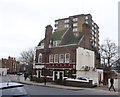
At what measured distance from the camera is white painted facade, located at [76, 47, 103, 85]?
154ft

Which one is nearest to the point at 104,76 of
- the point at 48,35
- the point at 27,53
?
the point at 48,35

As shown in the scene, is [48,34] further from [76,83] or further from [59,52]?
[76,83]

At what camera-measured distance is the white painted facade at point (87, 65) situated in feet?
154

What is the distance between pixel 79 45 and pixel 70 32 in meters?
7.99

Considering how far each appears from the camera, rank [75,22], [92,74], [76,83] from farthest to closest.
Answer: [75,22] < [92,74] < [76,83]

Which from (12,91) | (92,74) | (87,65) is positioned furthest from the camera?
(87,65)

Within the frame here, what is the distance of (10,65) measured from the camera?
142250 millimetres

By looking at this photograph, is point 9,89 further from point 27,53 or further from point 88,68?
point 27,53

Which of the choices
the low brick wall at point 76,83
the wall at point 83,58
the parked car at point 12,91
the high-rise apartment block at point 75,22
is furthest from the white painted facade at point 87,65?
the high-rise apartment block at point 75,22

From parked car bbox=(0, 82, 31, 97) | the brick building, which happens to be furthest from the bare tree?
parked car bbox=(0, 82, 31, 97)

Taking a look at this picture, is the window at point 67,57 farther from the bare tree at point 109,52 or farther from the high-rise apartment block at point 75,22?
the high-rise apartment block at point 75,22

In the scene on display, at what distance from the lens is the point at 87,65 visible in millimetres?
49719

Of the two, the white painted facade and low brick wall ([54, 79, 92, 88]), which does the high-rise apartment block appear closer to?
the white painted facade

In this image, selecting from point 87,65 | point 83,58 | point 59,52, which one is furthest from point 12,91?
point 59,52
